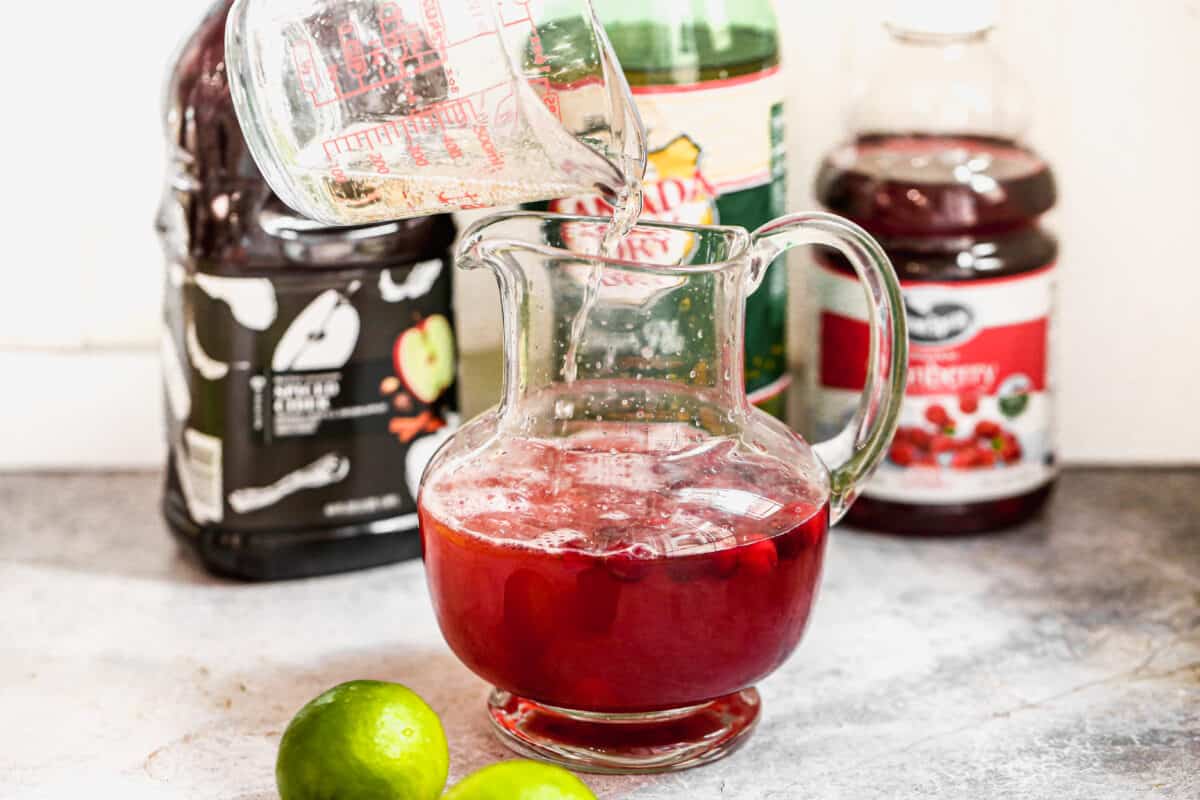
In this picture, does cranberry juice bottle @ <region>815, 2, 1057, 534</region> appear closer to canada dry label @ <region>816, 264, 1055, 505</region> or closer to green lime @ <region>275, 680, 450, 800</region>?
canada dry label @ <region>816, 264, 1055, 505</region>

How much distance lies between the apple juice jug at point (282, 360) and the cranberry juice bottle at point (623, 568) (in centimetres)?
27

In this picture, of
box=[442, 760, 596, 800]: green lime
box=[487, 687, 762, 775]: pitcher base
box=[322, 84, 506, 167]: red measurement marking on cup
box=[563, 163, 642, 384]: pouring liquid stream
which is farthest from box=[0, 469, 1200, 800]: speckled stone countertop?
box=[322, 84, 506, 167]: red measurement marking on cup

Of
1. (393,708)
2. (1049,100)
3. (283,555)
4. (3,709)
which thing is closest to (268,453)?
(283,555)

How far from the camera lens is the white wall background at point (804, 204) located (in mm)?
1380

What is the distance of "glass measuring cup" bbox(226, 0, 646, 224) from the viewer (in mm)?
877

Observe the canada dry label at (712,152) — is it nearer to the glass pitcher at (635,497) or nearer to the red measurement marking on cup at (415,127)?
the glass pitcher at (635,497)

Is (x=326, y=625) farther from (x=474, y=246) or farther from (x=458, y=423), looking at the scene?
(x=474, y=246)

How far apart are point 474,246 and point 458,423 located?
0.37 m

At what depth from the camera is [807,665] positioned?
109cm

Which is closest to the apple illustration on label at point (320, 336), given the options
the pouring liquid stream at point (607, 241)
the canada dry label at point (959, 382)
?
the pouring liquid stream at point (607, 241)

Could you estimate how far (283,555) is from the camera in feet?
4.02

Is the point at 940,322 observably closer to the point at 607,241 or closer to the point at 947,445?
the point at 947,445

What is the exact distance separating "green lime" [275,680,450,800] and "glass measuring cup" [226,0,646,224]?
0.28 meters

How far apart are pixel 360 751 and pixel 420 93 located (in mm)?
350
